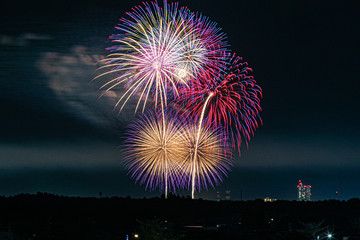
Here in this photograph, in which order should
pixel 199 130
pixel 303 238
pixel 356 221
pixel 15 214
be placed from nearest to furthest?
pixel 199 130
pixel 303 238
pixel 356 221
pixel 15 214

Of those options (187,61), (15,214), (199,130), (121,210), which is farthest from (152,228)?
(121,210)

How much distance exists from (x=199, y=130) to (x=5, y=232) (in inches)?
1071

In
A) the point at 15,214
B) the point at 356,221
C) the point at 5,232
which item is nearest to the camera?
the point at 5,232

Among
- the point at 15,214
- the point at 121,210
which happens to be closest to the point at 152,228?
the point at 15,214

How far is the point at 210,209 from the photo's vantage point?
187 m

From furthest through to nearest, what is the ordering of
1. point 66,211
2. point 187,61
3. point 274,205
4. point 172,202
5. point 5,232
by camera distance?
point 274,205
point 172,202
point 66,211
point 5,232
point 187,61

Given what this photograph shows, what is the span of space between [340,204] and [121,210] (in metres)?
91.0

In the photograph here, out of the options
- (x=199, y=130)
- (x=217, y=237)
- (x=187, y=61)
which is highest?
(x=187, y=61)

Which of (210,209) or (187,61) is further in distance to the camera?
(210,209)

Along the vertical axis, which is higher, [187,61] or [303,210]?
[187,61]

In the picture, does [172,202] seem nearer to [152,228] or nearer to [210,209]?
[210,209]

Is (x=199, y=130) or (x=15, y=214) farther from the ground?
(x=199, y=130)

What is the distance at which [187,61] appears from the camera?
149 ft

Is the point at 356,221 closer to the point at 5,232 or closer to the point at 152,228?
the point at 152,228
